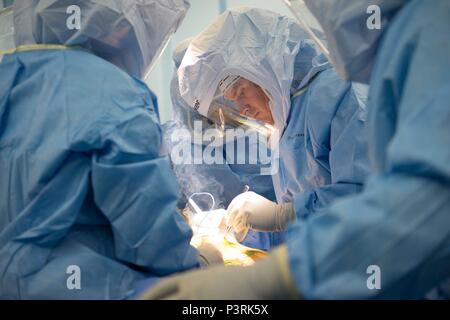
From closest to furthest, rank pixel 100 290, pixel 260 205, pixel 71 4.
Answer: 1. pixel 100 290
2. pixel 71 4
3. pixel 260 205

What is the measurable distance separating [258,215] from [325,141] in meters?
0.54

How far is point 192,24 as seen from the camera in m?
3.32

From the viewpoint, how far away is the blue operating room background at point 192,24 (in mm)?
3125

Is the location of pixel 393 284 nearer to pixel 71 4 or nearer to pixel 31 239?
pixel 31 239

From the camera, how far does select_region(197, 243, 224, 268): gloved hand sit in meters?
1.52

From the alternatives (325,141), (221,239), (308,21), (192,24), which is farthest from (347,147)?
(192,24)

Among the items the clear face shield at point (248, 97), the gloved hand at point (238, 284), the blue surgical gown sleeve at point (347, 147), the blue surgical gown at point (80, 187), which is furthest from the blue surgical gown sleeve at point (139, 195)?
the clear face shield at point (248, 97)

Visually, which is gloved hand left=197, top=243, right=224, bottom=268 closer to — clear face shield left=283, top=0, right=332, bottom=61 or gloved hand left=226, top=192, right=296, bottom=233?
gloved hand left=226, top=192, right=296, bottom=233

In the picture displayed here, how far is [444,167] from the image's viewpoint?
604 mm

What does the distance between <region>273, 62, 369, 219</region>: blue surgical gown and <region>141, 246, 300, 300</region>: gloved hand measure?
0.96m

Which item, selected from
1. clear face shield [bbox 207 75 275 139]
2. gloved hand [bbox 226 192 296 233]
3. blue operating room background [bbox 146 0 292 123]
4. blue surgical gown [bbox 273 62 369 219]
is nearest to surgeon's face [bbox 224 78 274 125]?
clear face shield [bbox 207 75 275 139]

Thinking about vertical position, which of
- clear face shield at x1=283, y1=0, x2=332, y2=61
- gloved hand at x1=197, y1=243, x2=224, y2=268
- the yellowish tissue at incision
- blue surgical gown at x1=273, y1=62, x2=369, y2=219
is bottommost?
the yellowish tissue at incision

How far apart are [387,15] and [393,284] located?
23.9 inches
